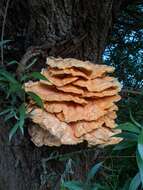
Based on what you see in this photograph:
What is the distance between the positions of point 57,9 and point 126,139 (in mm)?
443

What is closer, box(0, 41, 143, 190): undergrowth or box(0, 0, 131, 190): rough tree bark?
box(0, 41, 143, 190): undergrowth

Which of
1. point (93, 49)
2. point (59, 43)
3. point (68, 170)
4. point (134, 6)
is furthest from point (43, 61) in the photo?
point (134, 6)

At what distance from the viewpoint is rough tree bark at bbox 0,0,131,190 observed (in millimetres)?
1234

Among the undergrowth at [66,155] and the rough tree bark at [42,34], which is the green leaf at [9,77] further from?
the rough tree bark at [42,34]

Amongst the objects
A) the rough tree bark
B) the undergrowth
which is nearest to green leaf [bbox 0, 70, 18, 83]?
the undergrowth

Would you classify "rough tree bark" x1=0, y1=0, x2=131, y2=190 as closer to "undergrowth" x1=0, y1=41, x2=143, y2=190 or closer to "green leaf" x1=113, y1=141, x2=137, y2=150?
"undergrowth" x1=0, y1=41, x2=143, y2=190

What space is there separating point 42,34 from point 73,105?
27 centimetres

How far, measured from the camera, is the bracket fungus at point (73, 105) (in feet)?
3.58

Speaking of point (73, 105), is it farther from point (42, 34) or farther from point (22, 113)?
point (42, 34)

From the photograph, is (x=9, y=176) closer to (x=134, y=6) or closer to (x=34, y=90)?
(x=34, y=90)

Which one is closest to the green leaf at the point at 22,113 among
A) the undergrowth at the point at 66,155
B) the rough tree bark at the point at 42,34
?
the undergrowth at the point at 66,155

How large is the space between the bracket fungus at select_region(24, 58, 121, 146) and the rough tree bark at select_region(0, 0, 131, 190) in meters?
0.13

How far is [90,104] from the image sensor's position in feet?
3.72

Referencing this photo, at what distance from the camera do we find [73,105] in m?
1.12
